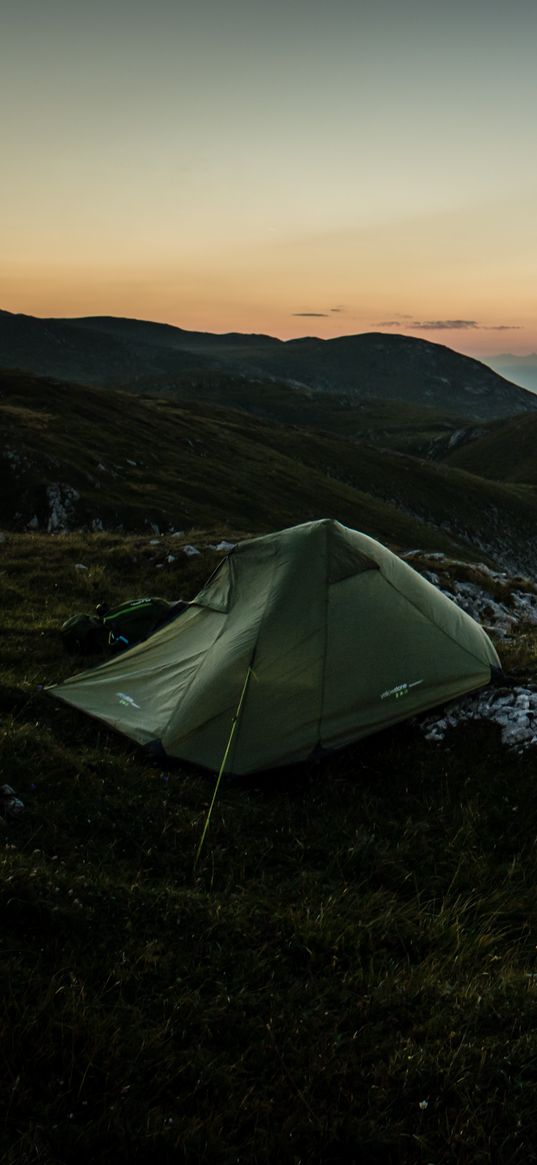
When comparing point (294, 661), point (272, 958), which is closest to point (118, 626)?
point (294, 661)

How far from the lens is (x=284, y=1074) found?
14.8ft

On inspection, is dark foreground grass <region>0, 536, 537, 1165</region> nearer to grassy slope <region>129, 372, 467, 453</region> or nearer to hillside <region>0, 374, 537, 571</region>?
hillside <region>0, 374, 537, 571</region>

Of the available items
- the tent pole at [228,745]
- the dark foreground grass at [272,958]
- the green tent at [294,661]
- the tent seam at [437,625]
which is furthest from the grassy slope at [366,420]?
the dark foreground grass at [272,958]

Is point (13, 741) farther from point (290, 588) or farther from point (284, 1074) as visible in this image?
point (284, 1074)

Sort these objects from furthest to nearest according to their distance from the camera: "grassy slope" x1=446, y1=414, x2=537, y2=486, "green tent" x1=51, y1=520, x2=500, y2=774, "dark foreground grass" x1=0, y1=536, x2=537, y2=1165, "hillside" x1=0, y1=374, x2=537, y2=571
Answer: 1. "grassy slope" x1=446, y1=414, x2=537, y2=486
2. "hillside" x1=0, y1=374, x2=537, y2=571
3. "green tent" x1=51, y1=520, x2=500, y2=774
4. "dark foreground grass" x1=0, y1=536, x2=537, y2=1165

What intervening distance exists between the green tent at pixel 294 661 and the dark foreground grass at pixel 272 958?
20.5 inches

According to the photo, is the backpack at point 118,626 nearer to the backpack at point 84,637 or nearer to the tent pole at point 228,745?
the backpack at point 84,637

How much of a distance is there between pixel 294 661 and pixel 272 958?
174 inches

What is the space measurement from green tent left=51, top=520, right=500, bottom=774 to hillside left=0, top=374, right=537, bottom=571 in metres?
26.1

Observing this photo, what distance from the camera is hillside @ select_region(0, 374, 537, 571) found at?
124ft

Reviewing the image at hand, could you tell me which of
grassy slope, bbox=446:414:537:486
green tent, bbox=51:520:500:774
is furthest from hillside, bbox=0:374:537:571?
grassy slope, bbox=446:414:537:486

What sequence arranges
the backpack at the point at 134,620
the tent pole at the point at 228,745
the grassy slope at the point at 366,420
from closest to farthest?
the tent pole at the point at 228,745 < the backpack at the point at 134,620 < the grassy slope at the point at 366,420

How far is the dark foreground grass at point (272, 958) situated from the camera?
414 cm

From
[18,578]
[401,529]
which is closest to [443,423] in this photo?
[401,529]
